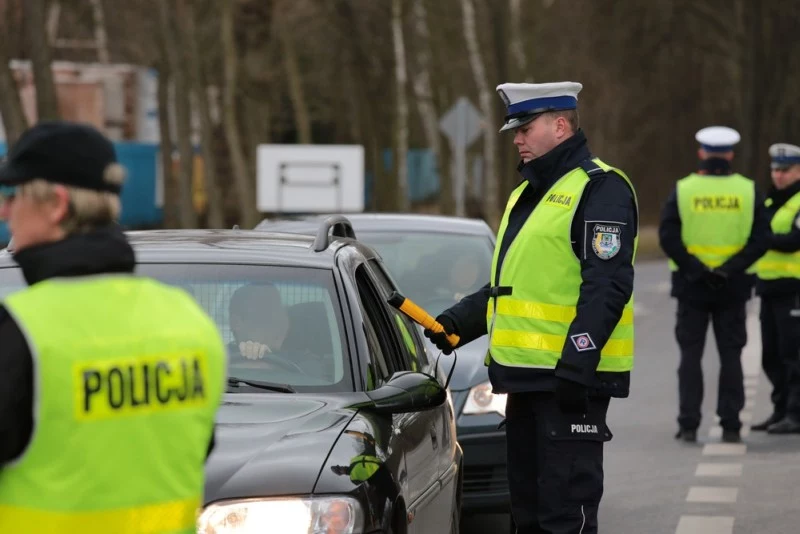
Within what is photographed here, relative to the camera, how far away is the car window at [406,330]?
6520 millimetres

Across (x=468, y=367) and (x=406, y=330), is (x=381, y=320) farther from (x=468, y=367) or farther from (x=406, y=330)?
(x=468, y=367)

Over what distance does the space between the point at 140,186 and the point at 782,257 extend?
3419 centimetres

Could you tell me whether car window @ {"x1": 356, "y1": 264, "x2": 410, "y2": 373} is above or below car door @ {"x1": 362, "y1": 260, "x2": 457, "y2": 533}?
above

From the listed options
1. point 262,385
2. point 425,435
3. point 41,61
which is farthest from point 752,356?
point 41,61

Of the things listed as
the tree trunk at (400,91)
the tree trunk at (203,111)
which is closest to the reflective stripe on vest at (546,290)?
the tree trunk at (203,111)

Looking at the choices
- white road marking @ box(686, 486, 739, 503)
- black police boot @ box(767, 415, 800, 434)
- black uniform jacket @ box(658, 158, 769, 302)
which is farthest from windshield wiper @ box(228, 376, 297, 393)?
black police boot @ box(767, 415, 800, 434)

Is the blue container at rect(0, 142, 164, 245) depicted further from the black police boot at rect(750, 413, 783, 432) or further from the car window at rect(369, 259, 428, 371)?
the car window at rect(369, 259, 428, 371)

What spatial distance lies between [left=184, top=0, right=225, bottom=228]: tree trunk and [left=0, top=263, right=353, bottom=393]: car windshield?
2789 cm

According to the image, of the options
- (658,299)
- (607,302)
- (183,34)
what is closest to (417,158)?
(183,34)

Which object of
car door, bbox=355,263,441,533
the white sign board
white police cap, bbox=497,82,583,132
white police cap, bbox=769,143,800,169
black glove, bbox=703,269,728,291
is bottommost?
the white sign board

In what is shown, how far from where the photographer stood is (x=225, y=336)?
5.75 meters

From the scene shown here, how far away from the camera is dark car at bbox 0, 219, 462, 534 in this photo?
4.59 m

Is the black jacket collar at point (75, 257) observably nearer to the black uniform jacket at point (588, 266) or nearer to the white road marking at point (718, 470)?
the black uniform jacket at point (588, 266)

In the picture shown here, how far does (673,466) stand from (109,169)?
25.9ft
